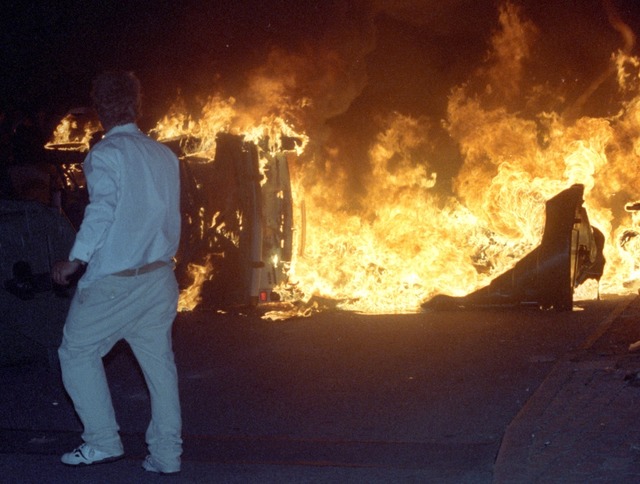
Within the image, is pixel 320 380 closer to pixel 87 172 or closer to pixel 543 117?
pixel 87 172

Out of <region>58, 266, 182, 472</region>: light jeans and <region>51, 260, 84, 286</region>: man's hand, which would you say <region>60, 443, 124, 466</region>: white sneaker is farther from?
<region>51, 260, 84, 286</region>: man's hand

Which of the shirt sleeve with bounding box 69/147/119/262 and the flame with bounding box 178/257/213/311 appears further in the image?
the flame with bounding box 178/257/213/311

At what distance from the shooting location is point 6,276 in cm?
779

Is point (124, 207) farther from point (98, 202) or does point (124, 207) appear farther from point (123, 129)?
point (123, 129)

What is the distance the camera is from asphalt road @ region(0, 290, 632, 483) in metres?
5.27

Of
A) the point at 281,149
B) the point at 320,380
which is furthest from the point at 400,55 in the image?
the point at 320,380

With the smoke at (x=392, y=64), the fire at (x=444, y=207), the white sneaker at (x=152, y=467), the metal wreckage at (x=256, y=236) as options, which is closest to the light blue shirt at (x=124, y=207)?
the white sneaker at (x=152, y=467)

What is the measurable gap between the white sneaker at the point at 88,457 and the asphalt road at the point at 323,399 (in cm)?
10

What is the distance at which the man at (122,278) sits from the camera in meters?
4.80

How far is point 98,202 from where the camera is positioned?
4742mm

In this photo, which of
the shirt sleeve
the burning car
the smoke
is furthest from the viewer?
the smoke

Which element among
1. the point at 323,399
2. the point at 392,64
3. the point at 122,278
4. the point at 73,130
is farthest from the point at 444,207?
the point at 122,278

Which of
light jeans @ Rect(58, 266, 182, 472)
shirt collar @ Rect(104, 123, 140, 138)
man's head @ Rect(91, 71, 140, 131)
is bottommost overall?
light jeans @ Rect(58, 266, 182, 472)

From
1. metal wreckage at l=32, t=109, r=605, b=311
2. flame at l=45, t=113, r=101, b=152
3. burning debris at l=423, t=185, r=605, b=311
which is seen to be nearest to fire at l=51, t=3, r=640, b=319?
metal wreckage at l=32, t=109, r=605, b=311
